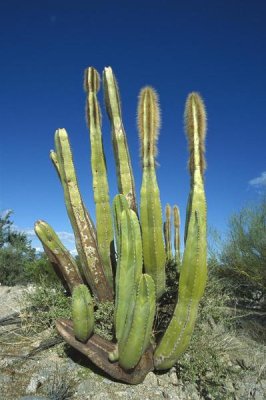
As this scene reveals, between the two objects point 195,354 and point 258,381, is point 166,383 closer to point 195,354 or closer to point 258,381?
point 195,354

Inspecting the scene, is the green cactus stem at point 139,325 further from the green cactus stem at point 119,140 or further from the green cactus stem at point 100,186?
the green cactus stem at point 119,140

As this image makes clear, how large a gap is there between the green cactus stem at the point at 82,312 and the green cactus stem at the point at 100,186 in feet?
4.06

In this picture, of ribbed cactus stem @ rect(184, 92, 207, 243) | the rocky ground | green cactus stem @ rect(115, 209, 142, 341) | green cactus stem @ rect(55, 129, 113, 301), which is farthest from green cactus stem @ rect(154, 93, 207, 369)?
green cactus stem @ rect(55, 129, 113, 301)

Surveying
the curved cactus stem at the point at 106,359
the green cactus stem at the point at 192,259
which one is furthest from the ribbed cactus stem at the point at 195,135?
the curved cactus stem at the point at 106,359

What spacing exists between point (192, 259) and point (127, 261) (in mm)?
780

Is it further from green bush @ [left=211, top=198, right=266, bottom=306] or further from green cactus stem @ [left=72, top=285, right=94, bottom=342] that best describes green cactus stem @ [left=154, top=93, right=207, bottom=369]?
green bush @ [left=211, top=198, right=266, bottom=306]

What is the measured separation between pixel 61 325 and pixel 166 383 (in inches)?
62.0

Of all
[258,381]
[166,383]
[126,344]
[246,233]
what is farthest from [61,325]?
[246,233]

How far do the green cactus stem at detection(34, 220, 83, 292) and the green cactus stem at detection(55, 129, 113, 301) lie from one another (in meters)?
0.38

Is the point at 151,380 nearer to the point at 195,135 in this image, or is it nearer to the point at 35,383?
the point at 35,383

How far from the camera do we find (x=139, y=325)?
4.89 metres

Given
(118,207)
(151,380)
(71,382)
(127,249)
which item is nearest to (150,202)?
(118,207)

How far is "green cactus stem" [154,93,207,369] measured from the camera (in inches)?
206

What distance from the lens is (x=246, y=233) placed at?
1209 centimetres
